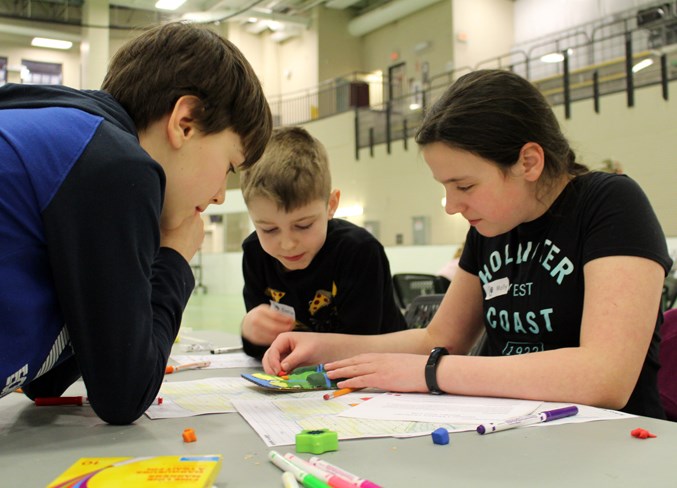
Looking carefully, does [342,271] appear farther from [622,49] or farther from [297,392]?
[622,49]

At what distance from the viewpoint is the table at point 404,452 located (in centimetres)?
61

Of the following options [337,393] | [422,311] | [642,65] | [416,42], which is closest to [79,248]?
[337,393]

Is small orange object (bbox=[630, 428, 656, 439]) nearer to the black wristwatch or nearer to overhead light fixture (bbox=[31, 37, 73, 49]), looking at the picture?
the black wristwatch

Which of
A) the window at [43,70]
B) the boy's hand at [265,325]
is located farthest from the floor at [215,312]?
the boy's hand at [265,325]

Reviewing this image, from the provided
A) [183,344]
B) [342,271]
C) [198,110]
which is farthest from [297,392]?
[183,344]

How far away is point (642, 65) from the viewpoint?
686cm

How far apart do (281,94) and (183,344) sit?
1230 centimetres

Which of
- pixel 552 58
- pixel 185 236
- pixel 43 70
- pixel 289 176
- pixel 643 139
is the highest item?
pixel 552 58

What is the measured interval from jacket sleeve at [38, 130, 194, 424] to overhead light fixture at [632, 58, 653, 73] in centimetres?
718

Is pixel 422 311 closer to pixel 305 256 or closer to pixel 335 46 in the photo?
pixel 305 256

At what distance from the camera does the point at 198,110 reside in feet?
3.09

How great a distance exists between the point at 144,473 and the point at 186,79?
0.59 m

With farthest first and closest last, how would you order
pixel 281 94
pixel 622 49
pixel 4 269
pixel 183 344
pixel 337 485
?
A: pixel 281 94, pixel 622 49, pixel 183 344, pixel 4 269, pixel 337 485

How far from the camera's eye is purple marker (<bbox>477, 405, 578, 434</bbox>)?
0.76 metres
